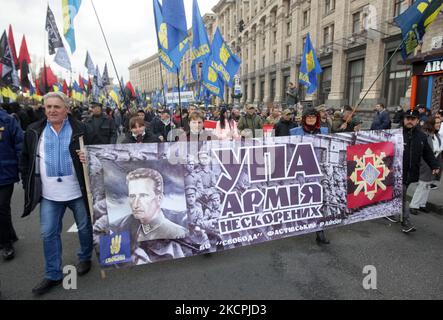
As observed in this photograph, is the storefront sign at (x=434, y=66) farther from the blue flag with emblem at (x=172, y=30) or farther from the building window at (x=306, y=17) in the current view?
the building window at (x=306, y=17)

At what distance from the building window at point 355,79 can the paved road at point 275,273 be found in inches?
935

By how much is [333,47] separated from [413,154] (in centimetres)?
2624

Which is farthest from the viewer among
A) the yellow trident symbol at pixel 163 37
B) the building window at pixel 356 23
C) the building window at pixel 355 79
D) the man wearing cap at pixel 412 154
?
the building window at pixel 355 79

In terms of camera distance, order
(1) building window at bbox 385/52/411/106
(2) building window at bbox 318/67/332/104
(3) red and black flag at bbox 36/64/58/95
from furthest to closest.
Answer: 1. (2) building window at bbox 318/67/332/104
2. (1) building window at bbox 385/52/411/106
3. (3) red and black flag at bbox 36/64/58/95

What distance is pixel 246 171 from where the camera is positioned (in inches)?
140

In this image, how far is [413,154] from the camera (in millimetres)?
4477

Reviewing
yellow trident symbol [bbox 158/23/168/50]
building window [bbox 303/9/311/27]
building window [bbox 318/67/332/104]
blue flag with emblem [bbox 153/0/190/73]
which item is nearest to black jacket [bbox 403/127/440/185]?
blue flag with emblem [bbox 153/0/190/73]

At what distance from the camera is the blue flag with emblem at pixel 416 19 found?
5.03 m

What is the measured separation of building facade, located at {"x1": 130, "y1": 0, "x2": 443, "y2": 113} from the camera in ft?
69.1

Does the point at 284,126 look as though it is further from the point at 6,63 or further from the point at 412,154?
the point at 6,63

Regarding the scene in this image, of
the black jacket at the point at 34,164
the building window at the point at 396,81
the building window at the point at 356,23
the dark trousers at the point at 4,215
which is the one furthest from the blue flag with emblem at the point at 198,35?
the building window at the point at 356,23

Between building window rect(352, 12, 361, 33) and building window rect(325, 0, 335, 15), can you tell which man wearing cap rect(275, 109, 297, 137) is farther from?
building window rect(325, 0, 335, 15)

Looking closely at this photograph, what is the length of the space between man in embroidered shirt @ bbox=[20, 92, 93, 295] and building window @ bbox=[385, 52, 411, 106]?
21978 millimetres

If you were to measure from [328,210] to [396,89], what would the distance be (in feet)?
69.0
